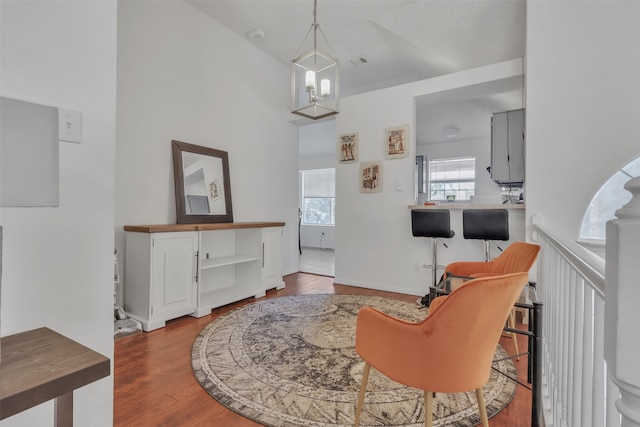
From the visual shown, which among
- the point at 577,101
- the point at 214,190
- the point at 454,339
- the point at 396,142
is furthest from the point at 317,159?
the point at 454,339

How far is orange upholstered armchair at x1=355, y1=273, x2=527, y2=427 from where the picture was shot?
106 centimetres

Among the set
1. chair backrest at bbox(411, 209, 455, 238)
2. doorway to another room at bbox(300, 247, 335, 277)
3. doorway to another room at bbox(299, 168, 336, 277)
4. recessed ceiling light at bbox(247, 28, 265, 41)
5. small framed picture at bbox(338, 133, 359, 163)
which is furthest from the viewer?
doorway to another room at bbox(299, 168, 336, 277)

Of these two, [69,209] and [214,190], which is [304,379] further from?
[214,190]

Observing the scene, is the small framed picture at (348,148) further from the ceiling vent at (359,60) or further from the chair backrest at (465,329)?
the chair backrest at (465,329)

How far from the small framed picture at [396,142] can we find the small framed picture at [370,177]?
0.21m

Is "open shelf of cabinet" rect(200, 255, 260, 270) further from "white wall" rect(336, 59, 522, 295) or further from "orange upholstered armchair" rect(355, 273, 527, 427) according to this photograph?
"orange upholstered armchair" rect(355, 273, 527, 427)

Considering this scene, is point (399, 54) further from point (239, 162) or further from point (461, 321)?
point (461, 321)

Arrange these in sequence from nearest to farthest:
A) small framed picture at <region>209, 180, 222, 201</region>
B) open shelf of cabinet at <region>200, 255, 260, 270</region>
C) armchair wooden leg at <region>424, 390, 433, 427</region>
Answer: armchair wooden leg at <region>424, 390, 433, 427</region>
open shelf of cabinet at <region>200, 255, 260, 270</region>
small framed picture at <region>209, 180, 222, 201</region>

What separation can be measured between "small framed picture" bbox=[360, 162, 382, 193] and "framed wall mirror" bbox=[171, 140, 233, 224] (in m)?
1.82

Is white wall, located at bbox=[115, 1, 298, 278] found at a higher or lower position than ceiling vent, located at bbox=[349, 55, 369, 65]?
lower

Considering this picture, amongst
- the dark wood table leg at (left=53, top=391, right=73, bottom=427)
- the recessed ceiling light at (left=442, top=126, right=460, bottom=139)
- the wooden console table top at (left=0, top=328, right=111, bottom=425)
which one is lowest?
the dark wood table leg at (left=53, top=391, right=73, bottom=427)

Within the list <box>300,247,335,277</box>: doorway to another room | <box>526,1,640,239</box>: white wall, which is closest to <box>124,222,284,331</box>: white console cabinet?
<box>300,247,335,277</box>: doorway to another room

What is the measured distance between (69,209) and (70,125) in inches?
12.3

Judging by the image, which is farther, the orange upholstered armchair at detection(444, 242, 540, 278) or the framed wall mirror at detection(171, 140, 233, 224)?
the framed wall mirror at detection(171, 140, 233, 224)
